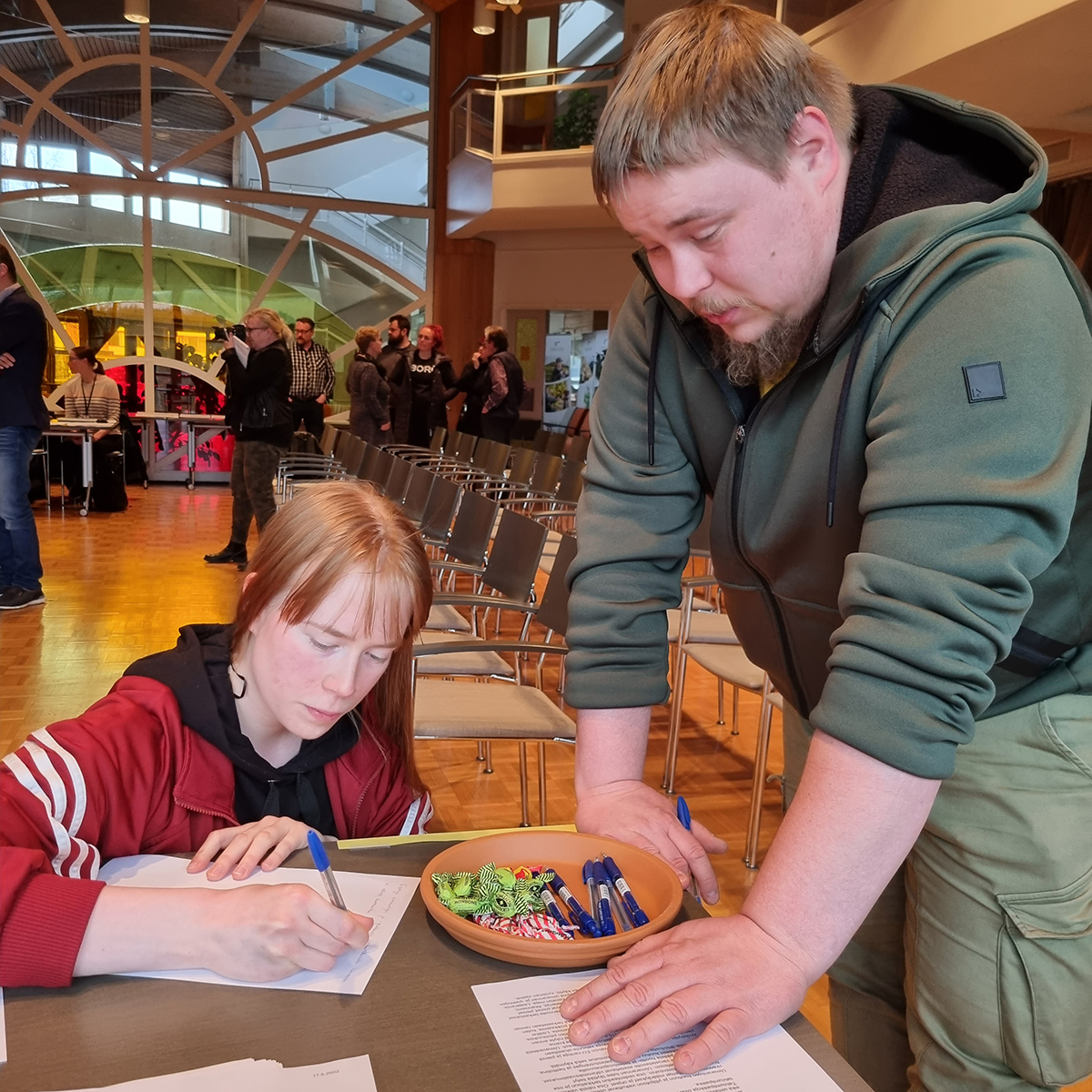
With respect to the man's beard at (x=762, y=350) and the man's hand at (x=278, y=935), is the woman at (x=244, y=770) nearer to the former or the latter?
the man's hand at (x=278, y=935)

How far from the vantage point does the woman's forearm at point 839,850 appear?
0.85 meters

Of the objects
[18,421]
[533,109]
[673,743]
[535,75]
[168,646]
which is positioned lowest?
[168,646]

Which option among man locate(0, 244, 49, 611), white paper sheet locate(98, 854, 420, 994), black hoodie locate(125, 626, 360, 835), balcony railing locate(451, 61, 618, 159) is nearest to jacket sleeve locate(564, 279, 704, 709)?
white paper sheet locate(98, 854, 420, 994)

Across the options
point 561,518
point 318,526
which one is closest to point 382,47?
point 561,518

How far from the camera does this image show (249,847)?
3.62 feet

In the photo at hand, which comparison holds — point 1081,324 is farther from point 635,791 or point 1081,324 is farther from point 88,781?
point 88,781

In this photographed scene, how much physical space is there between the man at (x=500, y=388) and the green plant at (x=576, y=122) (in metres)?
2.09

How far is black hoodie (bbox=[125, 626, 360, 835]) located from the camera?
130 cm

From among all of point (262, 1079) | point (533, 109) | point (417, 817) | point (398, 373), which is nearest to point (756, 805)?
point (417, 817)

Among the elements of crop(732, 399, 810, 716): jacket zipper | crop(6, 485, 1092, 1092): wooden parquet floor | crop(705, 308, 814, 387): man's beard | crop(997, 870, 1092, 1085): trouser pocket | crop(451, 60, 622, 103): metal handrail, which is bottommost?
crop(6, 485, 1092, 1092): wooden parquet floor

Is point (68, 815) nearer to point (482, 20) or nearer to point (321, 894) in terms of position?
point (321, 894)

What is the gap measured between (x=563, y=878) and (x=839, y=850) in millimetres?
323

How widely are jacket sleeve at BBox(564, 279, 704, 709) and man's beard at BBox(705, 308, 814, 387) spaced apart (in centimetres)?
13

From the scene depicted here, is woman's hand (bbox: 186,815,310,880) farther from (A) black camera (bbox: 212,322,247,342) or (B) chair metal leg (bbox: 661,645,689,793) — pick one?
(A) black camera (bbox: 212,322,247,342)
